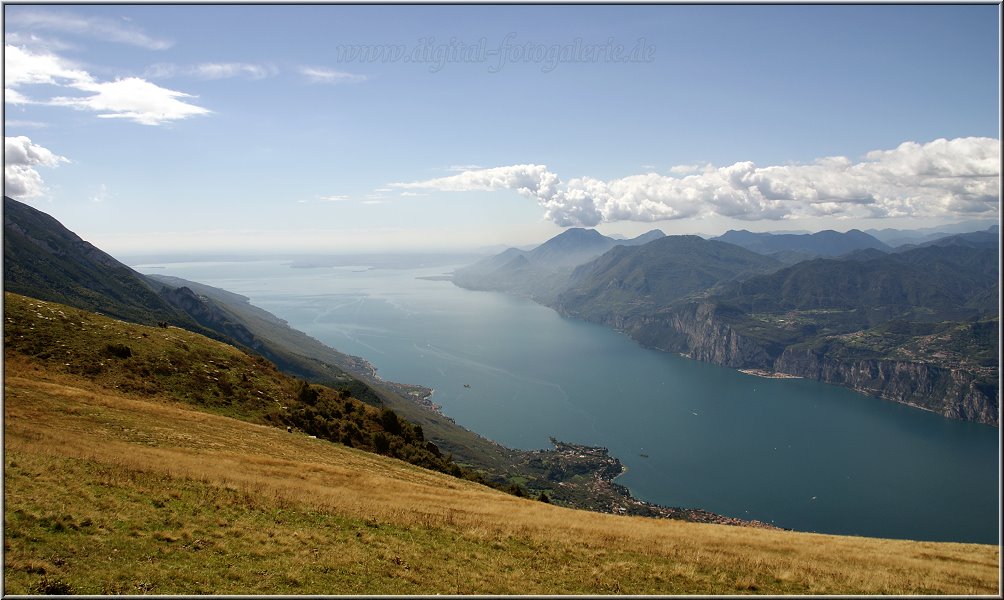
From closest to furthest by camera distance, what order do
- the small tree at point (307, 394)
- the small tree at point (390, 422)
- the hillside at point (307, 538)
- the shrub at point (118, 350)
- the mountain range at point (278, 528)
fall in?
the hillside at point (307, 538)
the mountain range at point (278, 528)
the shrub at point (118, 350)
the small tree at point (307, 394)
the small tree at point (390, 422)

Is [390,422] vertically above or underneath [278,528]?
underneath

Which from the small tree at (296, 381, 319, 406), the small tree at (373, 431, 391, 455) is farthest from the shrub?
the small tree at (373, 431, 391, 455)

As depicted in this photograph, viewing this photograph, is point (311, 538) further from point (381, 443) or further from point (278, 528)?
point (381, 443)

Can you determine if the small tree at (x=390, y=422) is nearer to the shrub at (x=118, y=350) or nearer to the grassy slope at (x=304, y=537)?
the grassy slope at (x=304, y=537)

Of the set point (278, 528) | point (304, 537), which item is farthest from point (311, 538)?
point (278, 528)

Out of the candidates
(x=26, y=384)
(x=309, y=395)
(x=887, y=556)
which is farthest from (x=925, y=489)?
(x=26, y=384)

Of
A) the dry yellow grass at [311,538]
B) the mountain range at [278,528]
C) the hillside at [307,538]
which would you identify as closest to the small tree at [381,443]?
the mountain range at [278,528]

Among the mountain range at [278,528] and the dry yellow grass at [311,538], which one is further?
the mountain range at [278,528]
